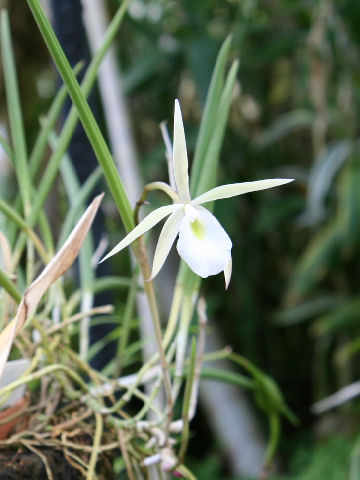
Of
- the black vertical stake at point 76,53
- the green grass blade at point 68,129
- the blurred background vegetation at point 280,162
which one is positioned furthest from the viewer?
the blurred background vegetation at point 280,162

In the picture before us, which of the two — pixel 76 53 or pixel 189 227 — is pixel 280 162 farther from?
pixel 189 227

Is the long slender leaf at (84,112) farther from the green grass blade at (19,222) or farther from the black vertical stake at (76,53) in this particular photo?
the black vertical stake at (76,53)

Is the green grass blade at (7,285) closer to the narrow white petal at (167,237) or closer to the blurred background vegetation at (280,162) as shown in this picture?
the narrow white petal at (167,237)

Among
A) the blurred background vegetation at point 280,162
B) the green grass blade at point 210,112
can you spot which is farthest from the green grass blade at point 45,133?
the blurred background vegetation at point 280,162

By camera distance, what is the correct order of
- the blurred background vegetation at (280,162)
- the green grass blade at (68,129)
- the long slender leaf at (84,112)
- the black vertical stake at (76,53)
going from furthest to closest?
1. the blurred background vegetation at (280,162)
2. the black vertical stake at (76,53)
3. the green grass blade at (68,129)
4. the long slender leaf at (84,112)

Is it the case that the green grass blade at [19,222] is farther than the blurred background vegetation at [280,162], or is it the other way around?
the blurred background vegetation at [280,162]

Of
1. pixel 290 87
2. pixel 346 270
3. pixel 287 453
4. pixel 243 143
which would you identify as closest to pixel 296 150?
pixel 290 87

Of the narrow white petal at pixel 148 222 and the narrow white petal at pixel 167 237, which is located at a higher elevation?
the narrow white petal at pixel 148 222

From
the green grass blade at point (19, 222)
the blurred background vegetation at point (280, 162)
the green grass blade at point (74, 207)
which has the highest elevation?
the green grass blade at point (19, 222)
